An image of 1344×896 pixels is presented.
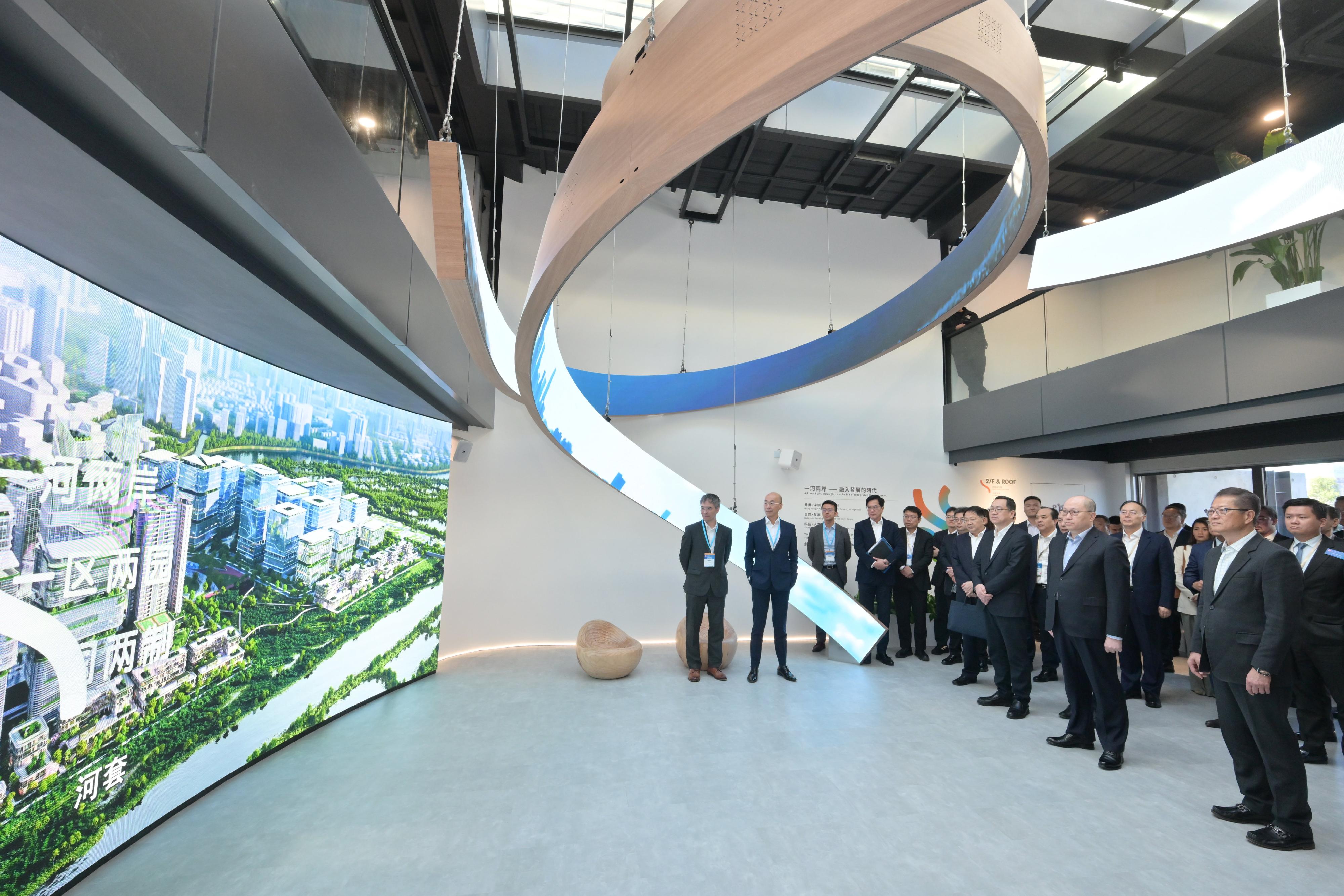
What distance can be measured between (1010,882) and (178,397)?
3.99 meters

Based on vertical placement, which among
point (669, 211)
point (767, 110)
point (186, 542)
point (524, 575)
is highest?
point (669, 211)

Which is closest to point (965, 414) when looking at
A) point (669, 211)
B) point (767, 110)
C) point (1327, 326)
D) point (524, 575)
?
point (1327, 326)

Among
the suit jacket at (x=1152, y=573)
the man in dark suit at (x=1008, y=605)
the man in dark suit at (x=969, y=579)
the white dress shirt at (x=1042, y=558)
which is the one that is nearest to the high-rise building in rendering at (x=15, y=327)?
the man in dark suit at (x=1008, y=605)

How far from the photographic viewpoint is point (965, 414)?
787 cm

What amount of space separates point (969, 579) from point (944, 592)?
1026 millimetres

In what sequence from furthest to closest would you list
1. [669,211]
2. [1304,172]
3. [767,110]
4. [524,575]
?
[669,211]
[524,575]
[1304,172]
[767,110]

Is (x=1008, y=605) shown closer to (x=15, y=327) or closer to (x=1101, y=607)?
(x=1101, y=607)

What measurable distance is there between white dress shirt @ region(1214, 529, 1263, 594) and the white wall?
4766 millimetres

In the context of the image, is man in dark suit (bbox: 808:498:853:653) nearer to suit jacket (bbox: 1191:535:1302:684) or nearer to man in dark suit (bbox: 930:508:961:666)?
man in dark suit (bbox: 930:508:961:666)

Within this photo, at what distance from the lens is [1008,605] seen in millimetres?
4566

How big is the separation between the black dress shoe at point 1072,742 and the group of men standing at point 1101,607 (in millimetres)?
10

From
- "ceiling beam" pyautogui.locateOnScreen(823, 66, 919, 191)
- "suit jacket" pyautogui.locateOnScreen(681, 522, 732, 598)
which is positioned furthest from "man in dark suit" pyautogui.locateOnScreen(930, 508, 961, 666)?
"ceiling beam" pyautogui.locateOnScreen(823, 66, 919, 191)

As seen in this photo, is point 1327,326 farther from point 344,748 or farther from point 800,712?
point 344,748

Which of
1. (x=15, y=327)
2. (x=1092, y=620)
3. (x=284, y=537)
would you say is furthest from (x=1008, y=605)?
(x=15, y=327)
